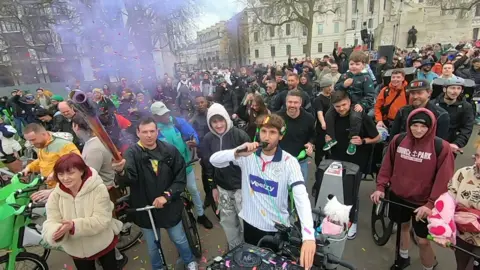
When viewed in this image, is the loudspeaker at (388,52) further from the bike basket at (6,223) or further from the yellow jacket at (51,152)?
the bike basket at (6,223)

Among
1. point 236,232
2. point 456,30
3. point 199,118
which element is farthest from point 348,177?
point 456,30

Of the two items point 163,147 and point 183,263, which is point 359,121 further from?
point 183,263

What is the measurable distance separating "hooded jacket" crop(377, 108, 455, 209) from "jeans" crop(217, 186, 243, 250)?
1699 millimetres

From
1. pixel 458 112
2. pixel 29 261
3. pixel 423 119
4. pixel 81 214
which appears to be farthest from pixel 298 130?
pixel 29 261

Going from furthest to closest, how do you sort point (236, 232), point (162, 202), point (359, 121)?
1. point (359, 121)
2. point (236, 232)
3. point (162, 202)

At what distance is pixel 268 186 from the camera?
2309 millimetres

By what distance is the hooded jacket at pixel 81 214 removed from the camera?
2.39 m

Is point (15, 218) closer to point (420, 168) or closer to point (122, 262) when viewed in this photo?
point (122, 262)

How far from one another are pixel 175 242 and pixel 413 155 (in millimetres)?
2683

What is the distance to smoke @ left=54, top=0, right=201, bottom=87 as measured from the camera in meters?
9.94

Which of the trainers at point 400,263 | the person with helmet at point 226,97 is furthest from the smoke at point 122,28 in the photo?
the trainers at point 400,263

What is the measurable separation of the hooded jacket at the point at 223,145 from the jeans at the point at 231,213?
0.27 feet

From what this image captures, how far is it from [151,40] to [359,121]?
11.6m

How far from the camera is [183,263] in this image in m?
3.45
